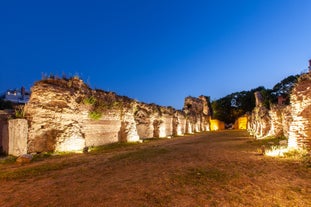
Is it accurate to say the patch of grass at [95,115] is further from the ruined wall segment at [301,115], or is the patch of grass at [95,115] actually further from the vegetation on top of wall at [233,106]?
the vegetation on top of wall at [233,106]

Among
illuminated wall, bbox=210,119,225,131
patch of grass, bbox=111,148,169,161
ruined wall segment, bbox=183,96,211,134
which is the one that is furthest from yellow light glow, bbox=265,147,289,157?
illuminated wall, bbox=210,119,225,131

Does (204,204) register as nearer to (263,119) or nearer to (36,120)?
(36,120)

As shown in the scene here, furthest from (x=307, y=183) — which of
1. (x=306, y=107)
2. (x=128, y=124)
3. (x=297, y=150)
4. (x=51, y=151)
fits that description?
(x=128, y=124)

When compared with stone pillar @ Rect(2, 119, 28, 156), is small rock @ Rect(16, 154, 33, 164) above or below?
below

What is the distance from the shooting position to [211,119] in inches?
2195

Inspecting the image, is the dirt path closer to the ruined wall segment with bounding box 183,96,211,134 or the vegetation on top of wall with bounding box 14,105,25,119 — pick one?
the vegetation on top of wall with bounding box 14,105,25,119

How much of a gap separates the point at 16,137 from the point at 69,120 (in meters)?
2.70

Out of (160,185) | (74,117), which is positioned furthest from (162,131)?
(160,185)

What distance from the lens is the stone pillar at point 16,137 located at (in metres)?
8.53

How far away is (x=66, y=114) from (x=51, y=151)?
2087mm

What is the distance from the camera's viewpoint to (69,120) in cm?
1085

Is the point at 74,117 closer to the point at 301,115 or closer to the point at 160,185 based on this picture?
the point at 160,185

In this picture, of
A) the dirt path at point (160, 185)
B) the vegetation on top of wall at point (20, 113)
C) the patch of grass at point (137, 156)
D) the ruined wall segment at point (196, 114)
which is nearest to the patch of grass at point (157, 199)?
the dirt path at point (160, 185)

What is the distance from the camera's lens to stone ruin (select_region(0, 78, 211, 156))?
9.11 metres
